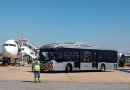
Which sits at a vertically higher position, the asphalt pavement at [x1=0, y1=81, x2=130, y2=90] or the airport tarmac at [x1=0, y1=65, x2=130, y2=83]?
the asphalt pavement at [x1=0, y1=81, x2=130, y2=90]

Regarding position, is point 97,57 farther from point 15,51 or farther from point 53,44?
point 15,51

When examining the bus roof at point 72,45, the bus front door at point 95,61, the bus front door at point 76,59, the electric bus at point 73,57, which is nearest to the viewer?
the electric bus at point 73,57

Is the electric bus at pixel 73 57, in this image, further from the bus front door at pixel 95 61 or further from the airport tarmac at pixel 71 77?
the airport tarmac at pixel 71 77

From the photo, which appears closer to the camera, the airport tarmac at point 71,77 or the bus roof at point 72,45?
the airport tarmac at point 71,77

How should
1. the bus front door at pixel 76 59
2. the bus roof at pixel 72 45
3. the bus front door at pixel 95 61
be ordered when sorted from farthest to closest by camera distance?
the bus front door at pixel 95 61 < the bus front door at pixel 76 59 < the bus roof at pixel 72 45

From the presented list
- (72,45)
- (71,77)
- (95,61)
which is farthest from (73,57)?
(71,77)

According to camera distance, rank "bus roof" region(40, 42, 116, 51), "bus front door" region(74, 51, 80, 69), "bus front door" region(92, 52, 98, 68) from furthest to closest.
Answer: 1. "bus front door" region(92, 52, 98, 68)
2. "bus front door" region(74, 51, 80, 69)
3. "bus roof" region(40, 42, 116, 51)

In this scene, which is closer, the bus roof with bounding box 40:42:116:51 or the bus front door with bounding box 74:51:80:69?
the bus roof with bounding box 40:42:116:51

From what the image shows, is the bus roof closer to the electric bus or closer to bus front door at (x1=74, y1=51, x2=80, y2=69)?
the electric bus

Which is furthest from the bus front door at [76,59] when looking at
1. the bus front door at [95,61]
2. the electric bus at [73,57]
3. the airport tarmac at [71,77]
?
the airport tarmac at [71,77]

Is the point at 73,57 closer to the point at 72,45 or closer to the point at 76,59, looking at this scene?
the point at 76,59

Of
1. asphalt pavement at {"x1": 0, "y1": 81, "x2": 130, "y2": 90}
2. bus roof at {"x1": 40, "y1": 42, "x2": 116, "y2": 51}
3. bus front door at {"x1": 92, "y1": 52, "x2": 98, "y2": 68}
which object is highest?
bus roof at {"x1": 40, "y1": 42, "x2": 116, "y2": 51}

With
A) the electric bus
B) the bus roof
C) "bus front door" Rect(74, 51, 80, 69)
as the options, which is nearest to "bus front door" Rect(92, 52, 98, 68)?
the electric bus

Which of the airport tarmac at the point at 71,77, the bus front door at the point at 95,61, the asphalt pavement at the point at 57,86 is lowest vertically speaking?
the airport tarmac at the point at 71,77
